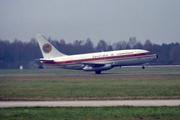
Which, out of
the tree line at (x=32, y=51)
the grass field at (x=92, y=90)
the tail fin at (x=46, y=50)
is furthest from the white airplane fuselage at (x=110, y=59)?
the tree line at (x=32, y=51)

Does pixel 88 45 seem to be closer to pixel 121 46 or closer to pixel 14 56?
pixel 121 46

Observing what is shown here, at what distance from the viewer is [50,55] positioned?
52.6 metres

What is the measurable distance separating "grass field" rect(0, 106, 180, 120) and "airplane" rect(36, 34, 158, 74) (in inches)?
1318

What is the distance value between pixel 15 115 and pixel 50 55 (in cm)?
3936

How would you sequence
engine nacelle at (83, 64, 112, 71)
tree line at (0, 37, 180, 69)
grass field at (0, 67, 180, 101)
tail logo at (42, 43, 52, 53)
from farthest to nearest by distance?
tree line at (0, 37, 180, 69), tail logo at (42, 43, 52, 53), engine nacelle at (83, 64, 112, 71), grass field at (0, 67, 180, 101)

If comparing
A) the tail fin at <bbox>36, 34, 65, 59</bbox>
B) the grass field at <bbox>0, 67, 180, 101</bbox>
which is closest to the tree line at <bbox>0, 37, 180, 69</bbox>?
the tail fin at <bbox>36, 34, 65, 59</bbox>

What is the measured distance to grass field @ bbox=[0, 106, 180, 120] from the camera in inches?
510

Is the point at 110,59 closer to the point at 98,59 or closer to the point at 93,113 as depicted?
the point at 98,59

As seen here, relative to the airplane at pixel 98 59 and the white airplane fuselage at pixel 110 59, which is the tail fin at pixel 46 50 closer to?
the airplane at pixel 98 59

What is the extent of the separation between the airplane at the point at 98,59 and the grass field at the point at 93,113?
3348cm

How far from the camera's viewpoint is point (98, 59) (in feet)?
165

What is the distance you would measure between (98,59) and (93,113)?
36.6 metres

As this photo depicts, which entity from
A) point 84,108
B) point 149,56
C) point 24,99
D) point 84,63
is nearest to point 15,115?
point 84,108

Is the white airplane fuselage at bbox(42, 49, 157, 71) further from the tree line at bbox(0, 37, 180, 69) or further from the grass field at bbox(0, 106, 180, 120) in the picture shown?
the tree line at bbox(0, 37, 180, 69)
